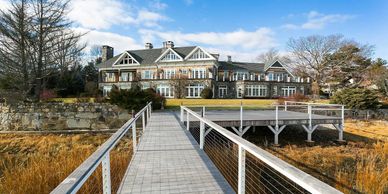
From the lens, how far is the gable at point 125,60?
40.0 meters

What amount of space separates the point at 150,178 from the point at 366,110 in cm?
2117

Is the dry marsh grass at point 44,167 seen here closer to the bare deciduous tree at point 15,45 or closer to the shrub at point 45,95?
the bare deciduous tree at point 15,45

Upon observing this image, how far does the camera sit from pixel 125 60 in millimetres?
40656

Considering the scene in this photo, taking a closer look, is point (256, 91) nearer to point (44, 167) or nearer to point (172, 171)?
point (44, 167)

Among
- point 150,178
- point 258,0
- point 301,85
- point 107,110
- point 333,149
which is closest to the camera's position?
point 150,178

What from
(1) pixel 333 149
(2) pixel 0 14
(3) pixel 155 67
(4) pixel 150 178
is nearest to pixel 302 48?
(3) pixel 155 67

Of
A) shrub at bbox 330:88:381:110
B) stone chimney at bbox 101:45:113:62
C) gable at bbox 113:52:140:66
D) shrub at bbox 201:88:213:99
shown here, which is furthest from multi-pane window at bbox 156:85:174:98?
shrub at bbox 330:88:381:110

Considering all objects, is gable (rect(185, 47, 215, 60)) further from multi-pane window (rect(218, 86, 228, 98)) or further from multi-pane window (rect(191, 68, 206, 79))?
multi-pane window (rect(218, 86, 228, 98))

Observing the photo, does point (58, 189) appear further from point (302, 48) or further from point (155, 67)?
point (302, 48)

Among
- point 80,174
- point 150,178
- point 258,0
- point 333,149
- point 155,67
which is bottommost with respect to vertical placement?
point 333,149

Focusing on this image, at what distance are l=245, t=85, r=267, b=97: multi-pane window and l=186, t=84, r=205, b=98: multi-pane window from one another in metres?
7.93

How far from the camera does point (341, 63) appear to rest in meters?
39.8

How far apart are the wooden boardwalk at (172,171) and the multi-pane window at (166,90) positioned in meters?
29.5

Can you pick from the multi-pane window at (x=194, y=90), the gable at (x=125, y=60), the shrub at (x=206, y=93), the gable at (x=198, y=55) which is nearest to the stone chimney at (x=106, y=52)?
the gable at (x=125, y=60)
